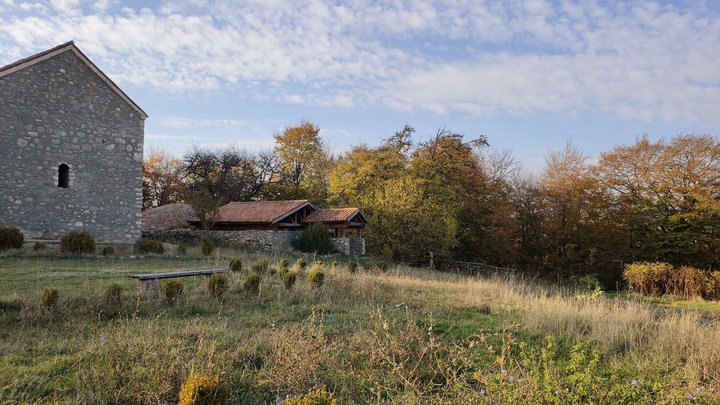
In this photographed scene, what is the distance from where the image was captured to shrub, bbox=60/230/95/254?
1339 cm

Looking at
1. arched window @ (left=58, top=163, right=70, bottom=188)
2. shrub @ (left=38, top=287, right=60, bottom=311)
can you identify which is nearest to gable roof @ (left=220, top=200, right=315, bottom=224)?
arched window @ (left=58, top=163, right=70, bottom=188)

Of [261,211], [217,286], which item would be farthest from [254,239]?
[217,286]

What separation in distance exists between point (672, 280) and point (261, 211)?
812 inches

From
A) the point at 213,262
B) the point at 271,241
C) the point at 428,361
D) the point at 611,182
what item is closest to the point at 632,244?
the point at 611,182

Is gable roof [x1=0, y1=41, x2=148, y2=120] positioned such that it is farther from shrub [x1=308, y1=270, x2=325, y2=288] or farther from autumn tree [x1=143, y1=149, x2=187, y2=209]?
autumn tree [x1=143, y1=149, x2=187, y2=209]

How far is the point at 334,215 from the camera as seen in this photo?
2477cm

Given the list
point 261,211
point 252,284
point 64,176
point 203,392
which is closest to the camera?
→ point 203,392

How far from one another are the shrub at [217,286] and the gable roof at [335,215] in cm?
1623

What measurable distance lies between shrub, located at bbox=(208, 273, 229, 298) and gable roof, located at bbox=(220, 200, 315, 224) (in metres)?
15.4

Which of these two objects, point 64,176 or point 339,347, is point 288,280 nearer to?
point 339,347

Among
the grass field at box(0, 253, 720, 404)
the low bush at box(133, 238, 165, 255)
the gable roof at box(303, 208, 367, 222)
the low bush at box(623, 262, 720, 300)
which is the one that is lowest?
A: the low bush at box(623, 262, 720, 300)

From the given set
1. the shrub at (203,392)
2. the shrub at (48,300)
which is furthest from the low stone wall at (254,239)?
the shrub at (203,392)

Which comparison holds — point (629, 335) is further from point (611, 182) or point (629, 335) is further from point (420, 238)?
point (611, 182)

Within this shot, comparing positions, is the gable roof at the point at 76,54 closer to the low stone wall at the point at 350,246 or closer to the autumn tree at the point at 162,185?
the low stone wall at the point at 350,246
